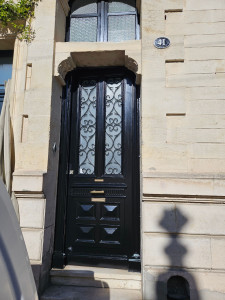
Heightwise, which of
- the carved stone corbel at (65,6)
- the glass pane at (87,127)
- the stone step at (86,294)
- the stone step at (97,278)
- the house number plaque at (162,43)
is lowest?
the stone step at (86,294)

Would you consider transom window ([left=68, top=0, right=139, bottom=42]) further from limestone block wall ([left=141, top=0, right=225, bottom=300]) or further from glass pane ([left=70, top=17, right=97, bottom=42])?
limestone block wall ([left=141, top=0, right=225, bottom=300])

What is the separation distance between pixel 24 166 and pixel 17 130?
59cm

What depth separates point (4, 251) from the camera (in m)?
0.94

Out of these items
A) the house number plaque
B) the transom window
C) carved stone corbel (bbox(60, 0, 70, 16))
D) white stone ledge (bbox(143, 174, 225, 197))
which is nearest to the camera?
white stone ledge (bbox(143, 174, 225, 197))

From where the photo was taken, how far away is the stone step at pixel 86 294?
3.14m

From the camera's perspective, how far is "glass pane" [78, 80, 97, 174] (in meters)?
4.07

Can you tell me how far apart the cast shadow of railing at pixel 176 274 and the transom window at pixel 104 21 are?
324 centimetres

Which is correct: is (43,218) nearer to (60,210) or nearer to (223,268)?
(60,210)

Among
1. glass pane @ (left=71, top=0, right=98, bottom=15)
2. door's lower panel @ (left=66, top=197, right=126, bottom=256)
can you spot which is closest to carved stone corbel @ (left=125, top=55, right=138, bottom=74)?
glass pane @ (left=71, top=0, right=98, bottom=15)

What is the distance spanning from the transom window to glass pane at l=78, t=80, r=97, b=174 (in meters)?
0.90

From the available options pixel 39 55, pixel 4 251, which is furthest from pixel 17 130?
pixel 4 251

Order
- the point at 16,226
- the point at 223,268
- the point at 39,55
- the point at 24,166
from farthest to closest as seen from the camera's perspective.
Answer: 1. the point at 39,55
2. the point at 24,166
3. the point at 223,268
4. the point at 16,226

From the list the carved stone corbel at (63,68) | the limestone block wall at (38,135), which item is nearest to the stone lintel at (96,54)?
the carved stone corbel at (63,68)

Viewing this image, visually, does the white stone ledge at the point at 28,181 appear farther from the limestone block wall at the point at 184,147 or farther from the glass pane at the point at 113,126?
the limestone block wall at the point at 184,147
